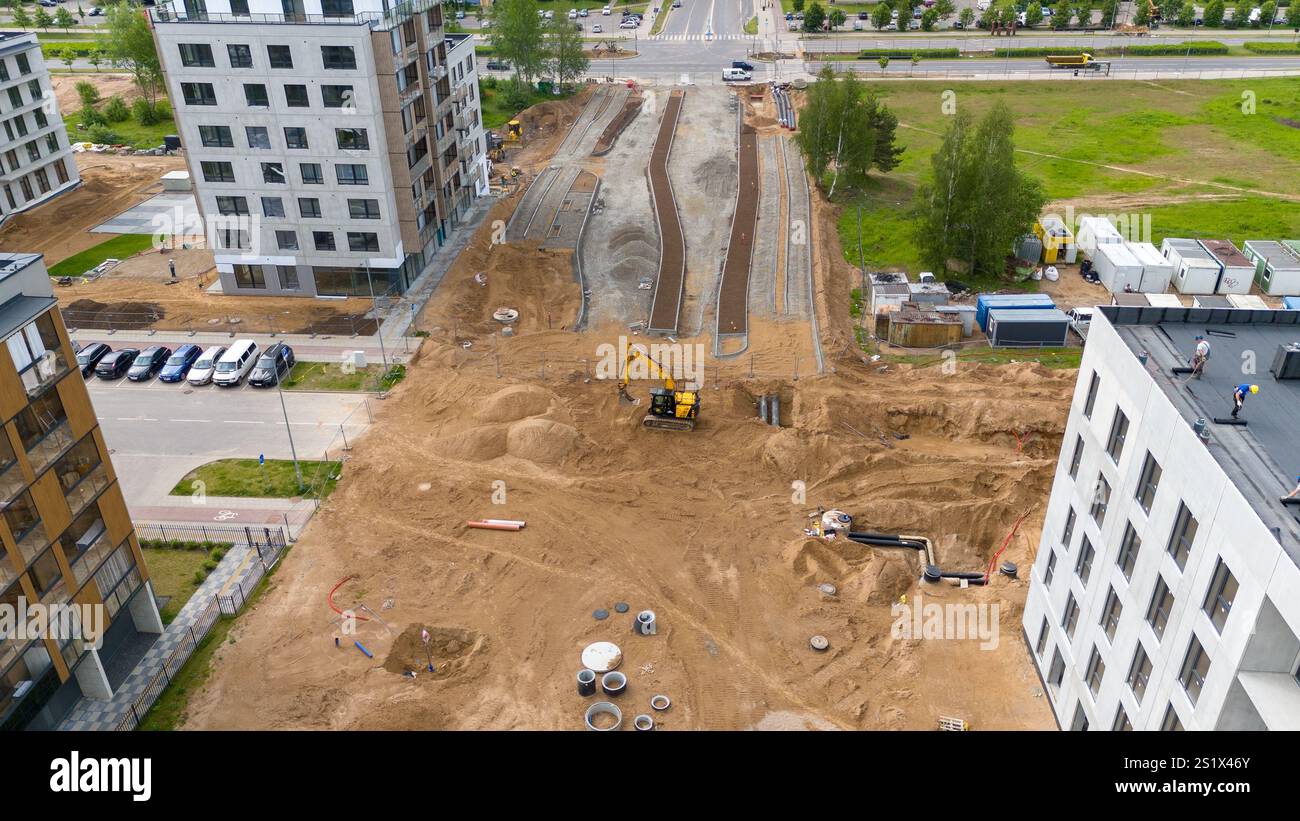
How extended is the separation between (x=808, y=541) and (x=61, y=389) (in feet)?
97.8

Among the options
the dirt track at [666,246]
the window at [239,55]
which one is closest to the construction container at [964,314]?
the dirt track at [666,246]

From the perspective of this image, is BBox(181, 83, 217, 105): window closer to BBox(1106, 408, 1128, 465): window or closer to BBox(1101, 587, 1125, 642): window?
BBox(1106, 408, 1128, 465): window

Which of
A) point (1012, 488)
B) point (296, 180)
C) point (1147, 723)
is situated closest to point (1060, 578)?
point (1147, 723)

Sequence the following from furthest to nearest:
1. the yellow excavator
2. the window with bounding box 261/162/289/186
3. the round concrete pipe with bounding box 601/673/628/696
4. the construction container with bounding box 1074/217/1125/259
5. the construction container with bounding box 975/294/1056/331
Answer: the construction container with bounding box 1074/217/1125/259 → the window with bounding box 261/162/289/186 → the construction container with bounding box 975/294/1056/331 → the yellow excavator → the round concrete pipe with bounding box 601/673/628/696

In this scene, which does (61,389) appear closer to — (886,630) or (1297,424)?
(886,630)

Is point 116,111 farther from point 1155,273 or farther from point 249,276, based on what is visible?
point 1155,273

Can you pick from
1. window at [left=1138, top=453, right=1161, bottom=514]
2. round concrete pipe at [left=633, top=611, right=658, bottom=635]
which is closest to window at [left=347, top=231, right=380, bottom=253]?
round concrete pipe at [left=633, top=611, right=658, bottom=635]

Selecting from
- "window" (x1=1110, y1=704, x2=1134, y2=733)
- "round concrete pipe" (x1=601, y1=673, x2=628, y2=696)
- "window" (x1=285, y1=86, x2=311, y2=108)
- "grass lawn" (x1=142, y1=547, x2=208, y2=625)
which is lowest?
"grass lawn" (x1=142, y1=547, x2=208, y2=625)

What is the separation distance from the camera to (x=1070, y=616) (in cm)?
3141

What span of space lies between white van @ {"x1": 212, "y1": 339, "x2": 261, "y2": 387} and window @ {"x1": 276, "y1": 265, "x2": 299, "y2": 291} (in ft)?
33.0

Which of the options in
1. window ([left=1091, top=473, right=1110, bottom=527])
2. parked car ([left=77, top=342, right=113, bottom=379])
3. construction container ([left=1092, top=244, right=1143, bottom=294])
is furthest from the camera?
construction container ([left=1092, top=244, right=1143, bottom=294])

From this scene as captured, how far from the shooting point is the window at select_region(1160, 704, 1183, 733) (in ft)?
78.3

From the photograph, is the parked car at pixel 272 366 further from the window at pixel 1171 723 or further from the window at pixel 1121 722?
the window at pixel 1171 723

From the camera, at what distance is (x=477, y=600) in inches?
1523
